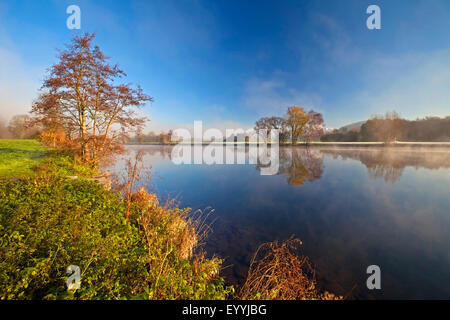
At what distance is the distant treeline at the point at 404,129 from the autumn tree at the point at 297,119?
27745 millimetres

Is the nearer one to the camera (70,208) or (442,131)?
(70,208)

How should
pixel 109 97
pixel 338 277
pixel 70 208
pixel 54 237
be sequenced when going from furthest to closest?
1. pixel 109 97
2. pixel 70 208
3. pixel 338 277
4. pixel 54 237

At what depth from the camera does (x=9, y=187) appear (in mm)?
5488

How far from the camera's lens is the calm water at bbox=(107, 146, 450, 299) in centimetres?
442

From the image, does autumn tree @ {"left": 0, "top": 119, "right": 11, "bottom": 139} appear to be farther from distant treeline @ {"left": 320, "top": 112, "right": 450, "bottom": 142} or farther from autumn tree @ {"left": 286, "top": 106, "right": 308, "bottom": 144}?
distant treeline @ {"left": 320, "top": 112, "right": 450, "bottom": 142}

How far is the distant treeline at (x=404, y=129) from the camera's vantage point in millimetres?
53281

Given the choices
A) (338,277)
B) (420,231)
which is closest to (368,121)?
(420,231)

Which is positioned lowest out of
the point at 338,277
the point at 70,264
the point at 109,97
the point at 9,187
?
the point at 338,277

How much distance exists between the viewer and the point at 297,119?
2067 inches

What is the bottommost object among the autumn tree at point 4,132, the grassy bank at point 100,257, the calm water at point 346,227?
the calm water at point 346,227

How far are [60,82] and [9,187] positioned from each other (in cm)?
824

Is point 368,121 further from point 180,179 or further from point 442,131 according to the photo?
point 180,179

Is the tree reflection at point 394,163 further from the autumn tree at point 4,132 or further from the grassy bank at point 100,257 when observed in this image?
the autumn tree at point 4,132

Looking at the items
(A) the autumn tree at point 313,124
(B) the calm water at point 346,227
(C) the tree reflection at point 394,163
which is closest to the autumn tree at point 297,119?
(A) the autumn tree at point 313,124
